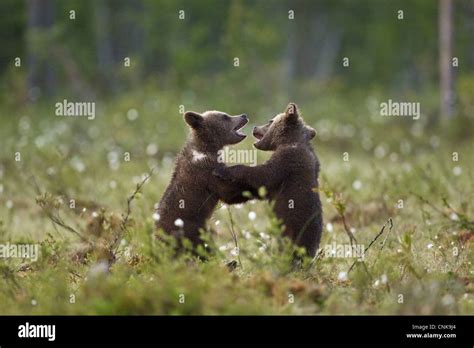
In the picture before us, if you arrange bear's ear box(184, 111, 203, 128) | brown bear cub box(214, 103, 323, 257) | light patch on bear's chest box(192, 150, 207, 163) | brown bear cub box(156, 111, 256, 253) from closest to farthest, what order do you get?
1. brown bear cub box(214, 103, 323, 257)
2. brown bear cub box(156, 111, 256, 253)
3. light patch on bear's chest box(192, 150, 207, 163)
4. bear's ear box(184, 111, 203, 128)

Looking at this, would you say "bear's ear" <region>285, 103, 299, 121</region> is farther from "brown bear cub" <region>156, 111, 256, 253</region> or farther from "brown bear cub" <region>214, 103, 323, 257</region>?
"brown bear cub" <region>156, 111, 256, 253</region>

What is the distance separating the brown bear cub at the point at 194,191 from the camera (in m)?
8.68

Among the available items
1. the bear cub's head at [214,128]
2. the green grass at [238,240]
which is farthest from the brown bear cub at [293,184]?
the bear cub's head at [214,128]

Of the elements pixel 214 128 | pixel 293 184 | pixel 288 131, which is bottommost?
pixel 293 184

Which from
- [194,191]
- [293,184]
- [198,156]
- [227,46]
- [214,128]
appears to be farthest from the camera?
[227,46]

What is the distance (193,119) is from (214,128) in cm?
29

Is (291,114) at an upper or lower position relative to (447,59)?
lower

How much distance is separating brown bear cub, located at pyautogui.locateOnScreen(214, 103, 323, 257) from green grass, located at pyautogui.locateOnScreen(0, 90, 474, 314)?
9.3 inches

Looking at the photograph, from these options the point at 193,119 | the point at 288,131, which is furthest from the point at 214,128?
the point at 288,131

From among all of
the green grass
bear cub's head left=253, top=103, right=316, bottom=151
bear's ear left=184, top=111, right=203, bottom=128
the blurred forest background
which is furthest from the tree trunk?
bear's ear left=184, top=111, right=203, bottom=128

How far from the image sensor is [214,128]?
9422mm

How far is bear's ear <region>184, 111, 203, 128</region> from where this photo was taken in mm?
9219

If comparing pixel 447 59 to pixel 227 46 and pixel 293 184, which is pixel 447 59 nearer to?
pixel 227 46
